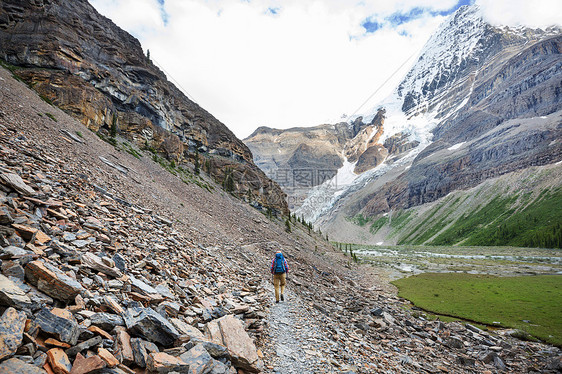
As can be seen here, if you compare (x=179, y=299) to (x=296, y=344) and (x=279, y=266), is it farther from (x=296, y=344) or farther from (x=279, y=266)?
(x=279, y=266)

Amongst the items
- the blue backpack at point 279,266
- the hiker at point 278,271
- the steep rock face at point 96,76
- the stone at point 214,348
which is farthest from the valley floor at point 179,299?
the steep rock face at point 96,76

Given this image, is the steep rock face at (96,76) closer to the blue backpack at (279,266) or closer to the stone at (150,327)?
the blue backpack at (279,266)

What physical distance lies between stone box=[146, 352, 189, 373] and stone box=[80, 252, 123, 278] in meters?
2.99

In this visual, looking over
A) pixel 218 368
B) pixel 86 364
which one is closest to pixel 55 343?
pixel 86 364

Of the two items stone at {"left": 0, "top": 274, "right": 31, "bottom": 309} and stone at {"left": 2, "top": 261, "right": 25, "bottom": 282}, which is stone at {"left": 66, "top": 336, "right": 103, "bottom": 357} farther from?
stone at {"left": 2, "top": 261, "right": 25, "bottom": 282}

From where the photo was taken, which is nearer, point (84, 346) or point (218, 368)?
point (84, 346)

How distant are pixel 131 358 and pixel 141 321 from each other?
954mm

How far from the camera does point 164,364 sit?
504cm

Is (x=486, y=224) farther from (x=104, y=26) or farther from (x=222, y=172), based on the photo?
(x=104, y=26)

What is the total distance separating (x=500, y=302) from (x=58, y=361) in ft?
127

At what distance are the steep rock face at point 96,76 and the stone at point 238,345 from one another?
46312mm

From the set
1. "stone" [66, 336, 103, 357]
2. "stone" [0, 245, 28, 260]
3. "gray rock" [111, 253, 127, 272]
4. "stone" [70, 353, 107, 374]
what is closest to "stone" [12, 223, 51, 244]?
"stone" [0, 245, 28, 260]

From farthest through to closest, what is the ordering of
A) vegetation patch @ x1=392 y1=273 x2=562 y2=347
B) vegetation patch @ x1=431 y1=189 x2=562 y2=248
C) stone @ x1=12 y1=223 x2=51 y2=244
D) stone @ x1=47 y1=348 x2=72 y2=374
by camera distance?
vegetation patch @ x1=431 y1=189 x2=562 y2=248 < vegetation patch @ x1=392 y1=273 x2=562 y2=347 < stone @ x1=12 y1=223 x2=51 y2=244 < stone @ x1=47 y1=348 x2=72 y2=374

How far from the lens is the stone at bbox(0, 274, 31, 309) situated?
408cm
